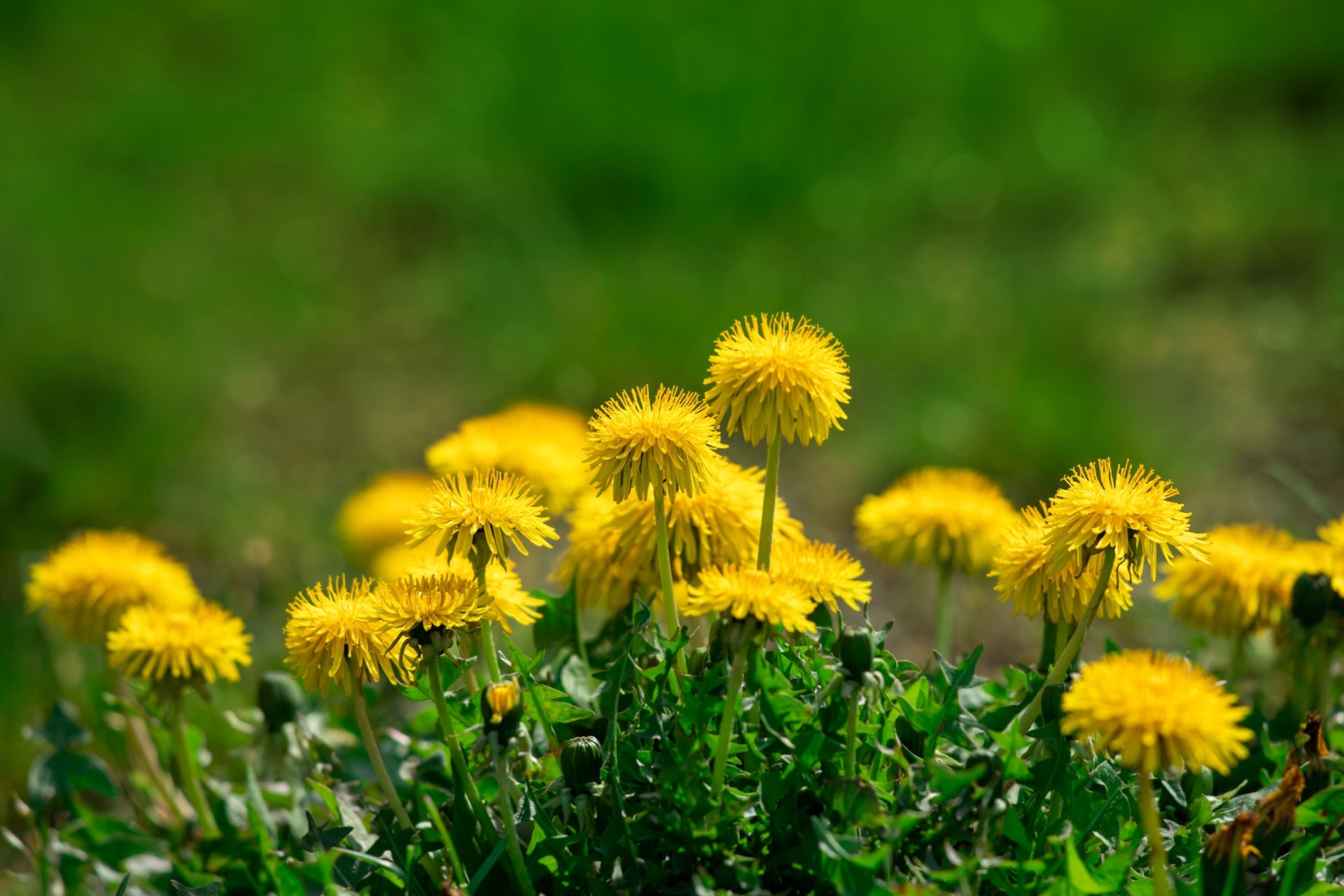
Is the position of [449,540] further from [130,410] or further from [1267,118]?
[1267,118]

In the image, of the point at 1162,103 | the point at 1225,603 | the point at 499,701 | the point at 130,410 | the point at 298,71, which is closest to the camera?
the point at 499,701

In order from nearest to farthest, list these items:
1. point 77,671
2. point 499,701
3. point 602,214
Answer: point 499,701, point 77,671, point 602,214

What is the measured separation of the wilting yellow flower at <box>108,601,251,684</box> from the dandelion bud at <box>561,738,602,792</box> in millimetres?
555

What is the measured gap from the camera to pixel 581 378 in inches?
165

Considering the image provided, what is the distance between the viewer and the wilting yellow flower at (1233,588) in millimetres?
1839

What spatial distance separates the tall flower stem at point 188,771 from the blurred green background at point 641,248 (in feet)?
2.04

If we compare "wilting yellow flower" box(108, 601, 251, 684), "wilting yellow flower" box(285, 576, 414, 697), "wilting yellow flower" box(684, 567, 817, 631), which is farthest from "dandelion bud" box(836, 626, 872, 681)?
"wilting yellow flower" box(108, 601, 251, 684)

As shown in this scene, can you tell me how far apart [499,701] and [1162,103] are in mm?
5328

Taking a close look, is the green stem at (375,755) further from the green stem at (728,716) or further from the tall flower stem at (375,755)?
the green stem at (728,716)

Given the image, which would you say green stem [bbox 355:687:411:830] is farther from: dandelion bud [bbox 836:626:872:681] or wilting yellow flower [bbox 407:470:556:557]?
dandelion bud [bbox 836:626:872:681]

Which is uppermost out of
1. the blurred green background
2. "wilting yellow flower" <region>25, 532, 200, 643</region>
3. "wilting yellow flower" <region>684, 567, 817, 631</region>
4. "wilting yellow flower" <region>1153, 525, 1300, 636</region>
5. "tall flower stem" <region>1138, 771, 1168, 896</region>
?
the blurred green background

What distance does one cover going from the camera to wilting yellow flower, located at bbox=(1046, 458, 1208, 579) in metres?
1.41

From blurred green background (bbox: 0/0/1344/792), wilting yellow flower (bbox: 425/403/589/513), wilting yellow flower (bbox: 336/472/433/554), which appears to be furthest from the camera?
blurred green background (bbox: 0/0/1344/792)

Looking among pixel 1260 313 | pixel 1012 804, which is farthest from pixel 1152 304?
pixel 1012 804
